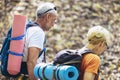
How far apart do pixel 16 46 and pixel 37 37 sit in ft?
1.23

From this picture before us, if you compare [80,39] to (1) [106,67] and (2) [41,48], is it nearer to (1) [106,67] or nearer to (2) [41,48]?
(1) [106,67]

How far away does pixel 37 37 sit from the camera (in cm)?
583

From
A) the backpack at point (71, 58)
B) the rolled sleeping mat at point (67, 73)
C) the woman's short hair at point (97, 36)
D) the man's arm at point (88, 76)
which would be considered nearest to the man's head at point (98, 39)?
the woman's short hair at point (97, 36)

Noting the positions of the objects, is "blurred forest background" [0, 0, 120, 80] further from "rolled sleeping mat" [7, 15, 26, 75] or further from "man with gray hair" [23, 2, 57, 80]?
"rolled sleeping mat" [7, 15, 26, 75]

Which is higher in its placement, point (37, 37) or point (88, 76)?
point (37, 37)

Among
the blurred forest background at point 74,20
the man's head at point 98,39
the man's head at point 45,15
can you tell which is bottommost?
the blurred forest background at point 74,20

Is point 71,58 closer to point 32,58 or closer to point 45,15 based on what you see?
point 32,58

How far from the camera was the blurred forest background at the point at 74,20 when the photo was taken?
11.7m

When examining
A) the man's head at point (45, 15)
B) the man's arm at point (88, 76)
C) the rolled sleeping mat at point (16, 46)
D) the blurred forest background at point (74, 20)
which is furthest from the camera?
the blurred forest background at point (74, 20)

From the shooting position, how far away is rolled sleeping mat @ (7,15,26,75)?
592 cm

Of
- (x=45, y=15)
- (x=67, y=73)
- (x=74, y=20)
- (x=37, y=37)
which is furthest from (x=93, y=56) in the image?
(x=74, y=20)

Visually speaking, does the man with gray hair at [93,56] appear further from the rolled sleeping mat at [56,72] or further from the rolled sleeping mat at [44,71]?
the rolled sleeping mat at [44,71]

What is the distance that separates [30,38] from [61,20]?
304 inches

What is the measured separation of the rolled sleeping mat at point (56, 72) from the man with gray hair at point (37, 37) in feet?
1.29
